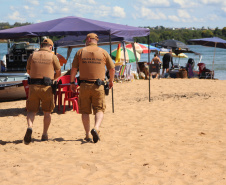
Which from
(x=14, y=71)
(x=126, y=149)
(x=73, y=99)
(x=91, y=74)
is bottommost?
(x=126, y=149)

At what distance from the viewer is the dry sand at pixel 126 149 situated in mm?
4594

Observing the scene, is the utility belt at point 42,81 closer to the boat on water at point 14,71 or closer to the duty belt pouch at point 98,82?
the duty belt pouch at point 98,82

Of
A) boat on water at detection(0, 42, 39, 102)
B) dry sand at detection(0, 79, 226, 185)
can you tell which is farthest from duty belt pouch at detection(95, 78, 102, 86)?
boat on water at detection(0, 42, 39, 102)

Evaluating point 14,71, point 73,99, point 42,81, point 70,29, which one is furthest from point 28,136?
point 14,71

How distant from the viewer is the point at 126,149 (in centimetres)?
597

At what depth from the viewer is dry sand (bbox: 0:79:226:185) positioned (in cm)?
459

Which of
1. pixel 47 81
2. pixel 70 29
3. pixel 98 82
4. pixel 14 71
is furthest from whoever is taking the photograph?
pixel 14 71

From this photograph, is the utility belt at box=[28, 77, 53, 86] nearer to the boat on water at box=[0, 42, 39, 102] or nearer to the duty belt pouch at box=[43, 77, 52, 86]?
the duty belt pouch at box=[43, 77, 52, 86]

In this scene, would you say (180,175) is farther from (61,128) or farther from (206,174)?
(61,128)

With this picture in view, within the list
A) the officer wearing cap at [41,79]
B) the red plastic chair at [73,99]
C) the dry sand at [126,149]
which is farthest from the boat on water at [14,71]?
the officer wearing cap at [41,79]

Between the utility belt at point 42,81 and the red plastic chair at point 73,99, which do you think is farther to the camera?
the red plastic chair at point 73,99

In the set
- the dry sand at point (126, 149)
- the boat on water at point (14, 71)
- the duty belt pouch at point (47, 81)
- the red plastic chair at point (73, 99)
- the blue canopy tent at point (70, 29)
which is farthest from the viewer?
A: the boat on water at point (14, 71)

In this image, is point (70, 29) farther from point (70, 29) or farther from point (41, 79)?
point (41, 79)

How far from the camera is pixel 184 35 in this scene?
298 ft
